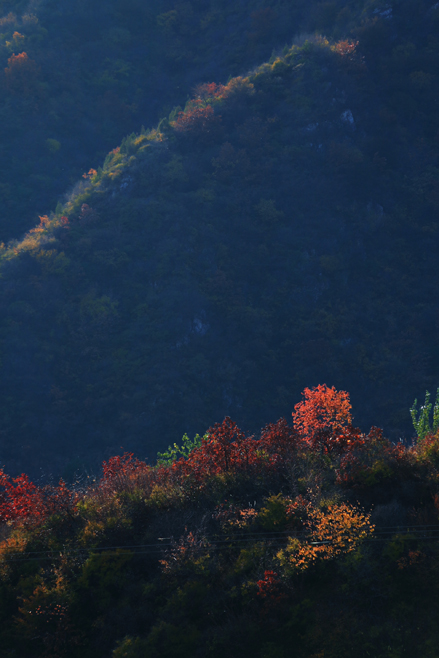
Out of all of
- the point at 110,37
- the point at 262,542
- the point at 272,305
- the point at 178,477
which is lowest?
the point at 262,542

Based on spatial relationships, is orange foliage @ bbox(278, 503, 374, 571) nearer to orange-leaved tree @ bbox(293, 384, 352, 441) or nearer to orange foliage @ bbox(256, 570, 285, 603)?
orange foliage @ bbox(256, 570, 285, 603)

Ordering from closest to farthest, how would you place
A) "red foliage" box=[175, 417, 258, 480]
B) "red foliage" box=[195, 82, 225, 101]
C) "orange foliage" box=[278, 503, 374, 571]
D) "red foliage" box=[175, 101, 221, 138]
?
"orange foliage" box=[278, 503, 374, 571] → "red foliage" box=[175, 417, 258, 480] → "red foliage" box=[175, 101, 221, 138] → "red foliage" box=[195, 82, 225, 101]

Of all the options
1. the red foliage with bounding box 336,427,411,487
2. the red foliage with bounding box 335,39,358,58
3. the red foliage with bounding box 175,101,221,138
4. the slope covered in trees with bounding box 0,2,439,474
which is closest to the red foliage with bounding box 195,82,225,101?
the slope covered in trees with bounding box 0,2,439,474

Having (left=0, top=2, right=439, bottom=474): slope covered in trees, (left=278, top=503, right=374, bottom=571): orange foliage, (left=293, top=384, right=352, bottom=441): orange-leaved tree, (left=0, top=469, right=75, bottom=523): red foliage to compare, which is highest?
(left=0, top=2, right=439, bottom=474): slope covered in trees

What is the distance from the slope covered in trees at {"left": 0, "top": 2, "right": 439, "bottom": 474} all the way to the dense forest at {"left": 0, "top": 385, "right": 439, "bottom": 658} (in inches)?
470

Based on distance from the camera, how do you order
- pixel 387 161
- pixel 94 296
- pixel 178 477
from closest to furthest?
pixel 178 477, pixel 94 296, pixel 387 161

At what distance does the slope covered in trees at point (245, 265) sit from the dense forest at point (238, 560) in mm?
11939

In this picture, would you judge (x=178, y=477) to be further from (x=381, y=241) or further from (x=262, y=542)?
(x=381, y=241)

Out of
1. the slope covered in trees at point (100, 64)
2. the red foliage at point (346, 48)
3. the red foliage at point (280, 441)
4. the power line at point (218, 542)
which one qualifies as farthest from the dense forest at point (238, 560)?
the red foliage at point (346, 48)

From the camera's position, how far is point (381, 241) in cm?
2647

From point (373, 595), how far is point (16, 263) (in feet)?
76.2

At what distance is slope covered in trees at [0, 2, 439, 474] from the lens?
21.9m

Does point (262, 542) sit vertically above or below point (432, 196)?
below

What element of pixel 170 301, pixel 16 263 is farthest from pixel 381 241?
pixel 16 263
